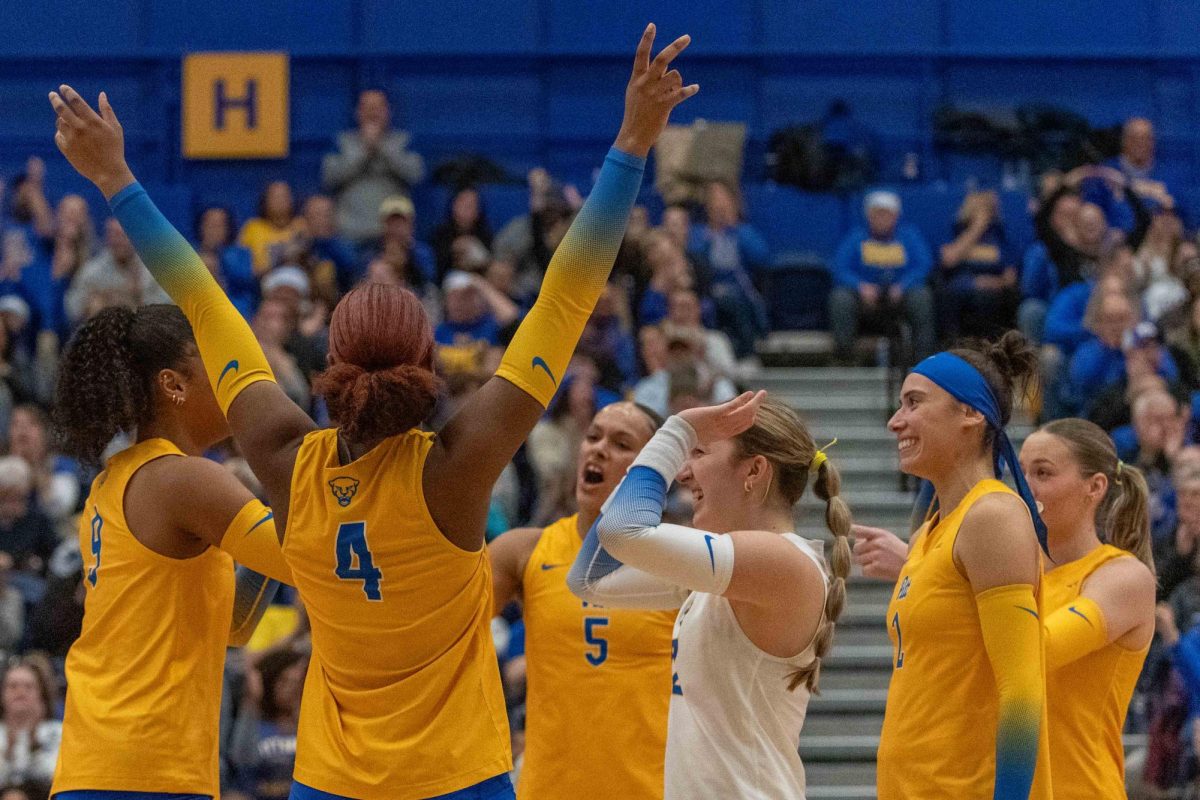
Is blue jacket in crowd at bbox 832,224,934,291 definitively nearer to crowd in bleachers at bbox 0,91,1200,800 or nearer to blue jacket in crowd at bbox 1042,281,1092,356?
crowd in bleachers at bbox 0,91,1200,800

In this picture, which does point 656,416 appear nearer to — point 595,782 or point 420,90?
point 595,782

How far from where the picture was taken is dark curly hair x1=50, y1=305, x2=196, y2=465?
3.77 metres

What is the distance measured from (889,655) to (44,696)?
14.2 feet

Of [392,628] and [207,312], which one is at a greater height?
[207,312]

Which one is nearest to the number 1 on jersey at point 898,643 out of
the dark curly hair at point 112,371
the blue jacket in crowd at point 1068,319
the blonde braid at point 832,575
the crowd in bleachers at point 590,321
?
the blonde braid at point 832,575

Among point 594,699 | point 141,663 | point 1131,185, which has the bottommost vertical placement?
point 594,699

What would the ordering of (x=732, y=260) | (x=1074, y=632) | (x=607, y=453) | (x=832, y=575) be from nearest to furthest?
(x=832, y=575), (x=1074, y=632), (x=607, y=453), (x=732, y=260)

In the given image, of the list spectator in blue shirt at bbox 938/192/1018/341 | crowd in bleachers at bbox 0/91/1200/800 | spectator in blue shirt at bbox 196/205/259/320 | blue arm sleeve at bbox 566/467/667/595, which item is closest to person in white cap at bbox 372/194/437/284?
crowd in bleachers at bbox 0/91/1200/800

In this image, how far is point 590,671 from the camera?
4609 mm

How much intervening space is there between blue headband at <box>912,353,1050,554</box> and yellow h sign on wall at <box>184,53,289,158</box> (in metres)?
11.2

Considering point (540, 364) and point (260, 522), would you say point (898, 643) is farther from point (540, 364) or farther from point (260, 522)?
point (260, 522)

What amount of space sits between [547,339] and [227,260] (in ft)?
31.4

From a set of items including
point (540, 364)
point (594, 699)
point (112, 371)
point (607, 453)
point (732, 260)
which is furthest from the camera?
point (732, 260)

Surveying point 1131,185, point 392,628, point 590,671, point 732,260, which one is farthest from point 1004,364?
point 1131,185
